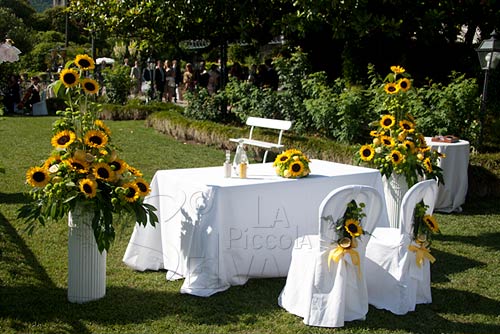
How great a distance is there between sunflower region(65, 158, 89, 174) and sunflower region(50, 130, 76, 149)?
4.9 inches

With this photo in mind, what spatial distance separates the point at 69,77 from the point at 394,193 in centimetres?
376

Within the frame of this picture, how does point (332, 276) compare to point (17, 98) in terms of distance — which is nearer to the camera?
point (332, 276)

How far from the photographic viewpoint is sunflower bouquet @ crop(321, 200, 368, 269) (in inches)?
192

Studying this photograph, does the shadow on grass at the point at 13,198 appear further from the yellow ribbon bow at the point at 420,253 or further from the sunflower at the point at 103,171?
the yellow ribbon bow at the point at 420,253

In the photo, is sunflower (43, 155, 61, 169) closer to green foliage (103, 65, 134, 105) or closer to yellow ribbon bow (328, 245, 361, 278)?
yellow ribbon bow (328, 245, 361, 278)

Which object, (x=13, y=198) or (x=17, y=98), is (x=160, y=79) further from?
(x=13, y=198)

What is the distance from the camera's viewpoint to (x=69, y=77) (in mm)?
5152

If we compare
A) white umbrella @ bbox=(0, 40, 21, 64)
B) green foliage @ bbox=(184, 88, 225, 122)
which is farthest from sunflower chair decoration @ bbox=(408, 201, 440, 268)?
green foliage @ bbox=(184, 88, 225, 122)

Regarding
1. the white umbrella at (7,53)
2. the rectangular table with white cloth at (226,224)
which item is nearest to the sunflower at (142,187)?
the rectangular table with white cloth at (226,224)

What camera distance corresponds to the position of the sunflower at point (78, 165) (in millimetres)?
4977

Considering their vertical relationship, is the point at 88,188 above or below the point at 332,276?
above

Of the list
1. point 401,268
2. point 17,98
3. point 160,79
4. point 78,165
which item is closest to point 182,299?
point 78,165

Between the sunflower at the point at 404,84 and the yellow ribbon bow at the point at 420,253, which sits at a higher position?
the sunflower at the point at 404,84

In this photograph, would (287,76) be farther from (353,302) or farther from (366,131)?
(353,302)
